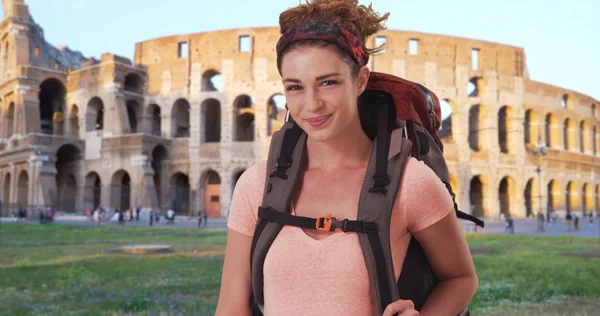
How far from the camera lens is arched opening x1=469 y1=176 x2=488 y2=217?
35.7m

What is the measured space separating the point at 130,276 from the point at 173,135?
26.8m

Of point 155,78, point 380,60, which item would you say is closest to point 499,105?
point 380,60

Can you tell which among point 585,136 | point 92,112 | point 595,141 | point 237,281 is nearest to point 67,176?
point 92,112

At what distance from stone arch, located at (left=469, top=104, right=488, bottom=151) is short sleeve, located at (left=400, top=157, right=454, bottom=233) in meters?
34.8

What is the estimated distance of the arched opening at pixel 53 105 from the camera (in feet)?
120

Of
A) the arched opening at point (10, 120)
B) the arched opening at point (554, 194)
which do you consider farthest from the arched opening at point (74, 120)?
the arched opening at point (554, 194)

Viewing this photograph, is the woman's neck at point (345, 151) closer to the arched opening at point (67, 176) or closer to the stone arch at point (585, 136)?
the arched opening at point (67, 176)

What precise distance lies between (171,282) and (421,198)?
6.18 m

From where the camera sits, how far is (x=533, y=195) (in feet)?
116

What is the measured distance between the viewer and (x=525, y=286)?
6.76 metres

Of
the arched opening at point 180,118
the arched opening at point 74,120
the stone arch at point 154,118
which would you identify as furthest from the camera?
the arched opening at point 74,120

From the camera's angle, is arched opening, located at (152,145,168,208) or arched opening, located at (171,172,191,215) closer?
arched opening, located at (171,172,191,215)

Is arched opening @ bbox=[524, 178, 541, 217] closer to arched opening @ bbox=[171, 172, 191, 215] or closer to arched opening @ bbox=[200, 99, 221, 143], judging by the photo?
arched opening @ bbox=[200, 99, 221, 143]

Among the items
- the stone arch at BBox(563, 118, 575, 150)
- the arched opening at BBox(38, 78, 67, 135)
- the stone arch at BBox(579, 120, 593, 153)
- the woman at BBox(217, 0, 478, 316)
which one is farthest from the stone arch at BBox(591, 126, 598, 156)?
the woman at BBox(217, 0, 478, 316)
